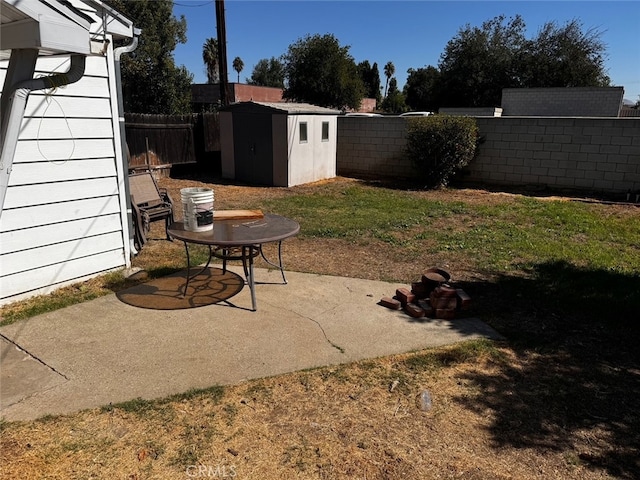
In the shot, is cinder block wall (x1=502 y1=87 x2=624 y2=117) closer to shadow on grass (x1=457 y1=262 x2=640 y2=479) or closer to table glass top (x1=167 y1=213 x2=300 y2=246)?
shadow on grass (x1=457 y1=262 x2=640 y2=479)

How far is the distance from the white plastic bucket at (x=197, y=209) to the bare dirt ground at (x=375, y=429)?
1529mm

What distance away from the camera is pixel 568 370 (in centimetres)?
311

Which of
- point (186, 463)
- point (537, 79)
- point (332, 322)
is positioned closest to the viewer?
point (186, 463)

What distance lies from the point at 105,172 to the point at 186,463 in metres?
3.36

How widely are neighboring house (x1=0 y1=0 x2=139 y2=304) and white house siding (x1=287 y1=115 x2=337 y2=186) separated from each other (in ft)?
22.6

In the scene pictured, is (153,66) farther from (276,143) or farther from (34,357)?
(34,357)

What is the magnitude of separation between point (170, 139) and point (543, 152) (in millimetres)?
10159

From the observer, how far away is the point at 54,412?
249cm

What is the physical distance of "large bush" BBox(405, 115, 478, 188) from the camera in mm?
11211

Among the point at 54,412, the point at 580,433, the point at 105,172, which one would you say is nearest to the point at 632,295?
the point at 580,433

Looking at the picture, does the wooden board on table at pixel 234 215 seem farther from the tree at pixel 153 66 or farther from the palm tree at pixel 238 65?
the palm tree at pixel 238 65

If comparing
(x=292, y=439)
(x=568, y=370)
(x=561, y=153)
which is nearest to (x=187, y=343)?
(x=292, y=439)

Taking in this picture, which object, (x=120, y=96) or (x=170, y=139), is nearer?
(x=120, y=96)

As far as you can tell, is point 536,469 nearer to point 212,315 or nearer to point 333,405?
point 333,405
